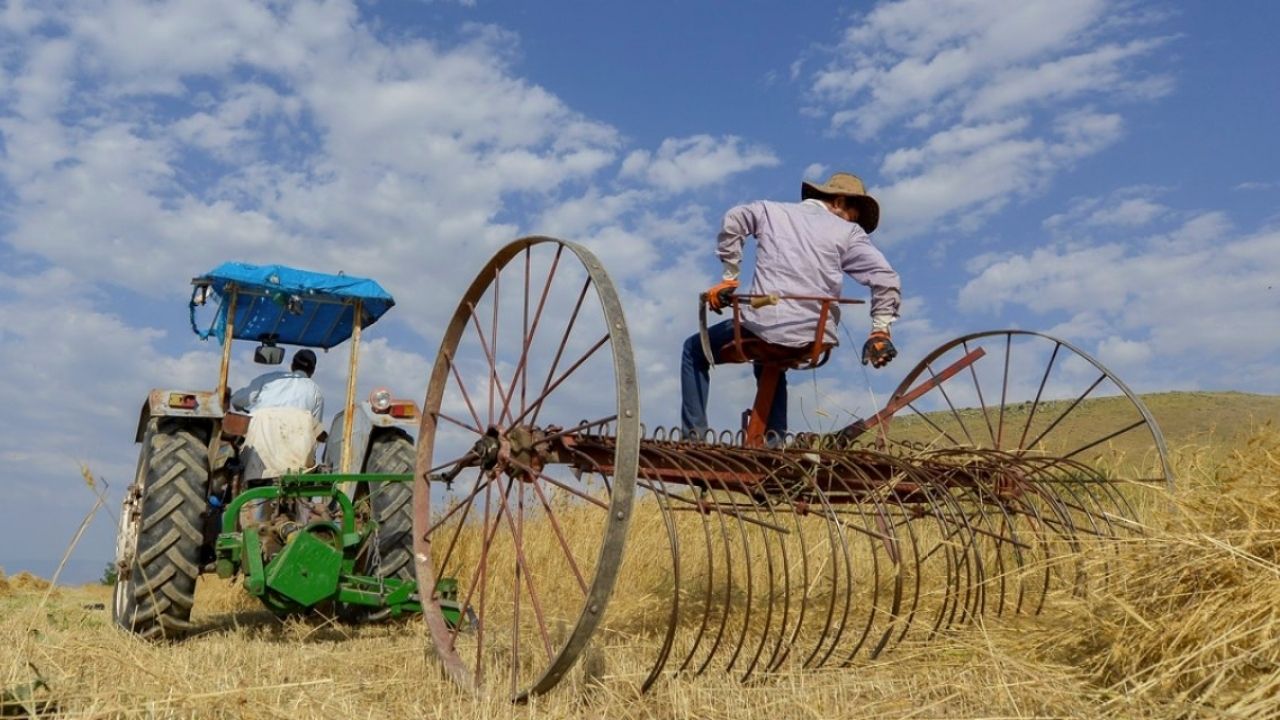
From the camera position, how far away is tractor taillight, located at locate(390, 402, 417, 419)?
6070 mm

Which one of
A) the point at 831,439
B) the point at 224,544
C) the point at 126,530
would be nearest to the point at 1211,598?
the point at 831,439

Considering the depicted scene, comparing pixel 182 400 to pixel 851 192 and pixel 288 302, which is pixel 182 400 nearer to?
pixel 288 302

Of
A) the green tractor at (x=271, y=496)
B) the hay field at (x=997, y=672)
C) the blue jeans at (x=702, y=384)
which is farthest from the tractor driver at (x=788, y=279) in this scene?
the green tractor at (x=271, y=496)

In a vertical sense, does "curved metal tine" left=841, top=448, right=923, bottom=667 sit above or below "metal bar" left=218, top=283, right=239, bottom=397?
below

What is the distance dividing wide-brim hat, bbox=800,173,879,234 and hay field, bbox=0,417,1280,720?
2.15m

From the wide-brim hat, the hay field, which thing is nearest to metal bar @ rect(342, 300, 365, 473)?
the hay field

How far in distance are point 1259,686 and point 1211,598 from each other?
1.36 feet

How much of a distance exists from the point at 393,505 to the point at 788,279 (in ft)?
8.26

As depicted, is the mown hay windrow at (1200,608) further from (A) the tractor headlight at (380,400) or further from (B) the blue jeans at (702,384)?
(A) the tractor headlight at (380,400)

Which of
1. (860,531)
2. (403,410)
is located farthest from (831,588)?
(403,410)

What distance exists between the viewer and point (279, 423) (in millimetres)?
5559

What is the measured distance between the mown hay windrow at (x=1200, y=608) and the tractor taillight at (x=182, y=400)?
4369 millimetres

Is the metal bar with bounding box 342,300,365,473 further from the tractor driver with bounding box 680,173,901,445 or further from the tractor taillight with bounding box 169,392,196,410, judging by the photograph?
the tractor driver with bounding box 680,173,901,445

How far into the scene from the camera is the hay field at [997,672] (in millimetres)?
2863
